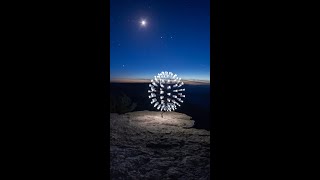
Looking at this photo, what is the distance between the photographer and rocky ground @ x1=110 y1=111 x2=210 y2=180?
152 inches

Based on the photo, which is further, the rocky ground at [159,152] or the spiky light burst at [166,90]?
the spiky light burst at [166,90]

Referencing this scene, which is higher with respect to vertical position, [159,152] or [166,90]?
[166,90]

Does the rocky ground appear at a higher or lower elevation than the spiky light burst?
lower

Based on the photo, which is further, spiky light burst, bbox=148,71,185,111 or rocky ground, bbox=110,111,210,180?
spiky light burst, bbox=148,71,185,111

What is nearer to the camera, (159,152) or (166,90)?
(159,152)

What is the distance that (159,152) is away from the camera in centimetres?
500

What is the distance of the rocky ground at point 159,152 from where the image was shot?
3857 mm

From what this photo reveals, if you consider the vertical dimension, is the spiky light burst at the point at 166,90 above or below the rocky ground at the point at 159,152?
above
